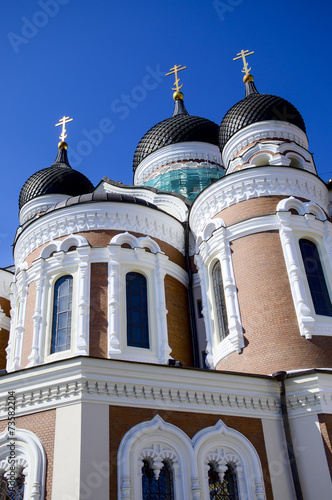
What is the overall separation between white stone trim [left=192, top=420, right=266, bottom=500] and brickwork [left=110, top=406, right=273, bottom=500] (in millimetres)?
96

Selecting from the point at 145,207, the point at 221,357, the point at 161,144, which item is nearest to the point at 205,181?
the point at 161,144

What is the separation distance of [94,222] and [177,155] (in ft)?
22.6

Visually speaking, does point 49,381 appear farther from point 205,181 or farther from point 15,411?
point 205,181

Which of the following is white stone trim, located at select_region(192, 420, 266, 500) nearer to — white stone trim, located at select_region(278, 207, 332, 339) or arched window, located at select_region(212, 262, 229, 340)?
white stone trim, located at select_region(278, 207, 332, 339)

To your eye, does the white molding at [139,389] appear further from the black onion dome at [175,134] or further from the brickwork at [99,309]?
the black onion dome at [175,134]

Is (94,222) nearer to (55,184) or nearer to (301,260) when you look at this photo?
(301,260)

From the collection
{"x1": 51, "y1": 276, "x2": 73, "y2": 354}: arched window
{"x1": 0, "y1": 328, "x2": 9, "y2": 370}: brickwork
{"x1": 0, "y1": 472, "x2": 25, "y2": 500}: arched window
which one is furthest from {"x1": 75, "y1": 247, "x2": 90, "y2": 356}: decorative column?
{"x1": 0, "y1": 328, "x2": 9, "y2": 370}: brickwork

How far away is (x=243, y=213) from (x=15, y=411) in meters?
6.44

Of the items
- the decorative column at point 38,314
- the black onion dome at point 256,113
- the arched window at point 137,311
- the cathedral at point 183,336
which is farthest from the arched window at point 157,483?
the black onion dome at point 256,113

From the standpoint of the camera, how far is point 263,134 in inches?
620

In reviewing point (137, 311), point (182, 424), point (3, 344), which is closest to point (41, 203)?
point (3, 344)

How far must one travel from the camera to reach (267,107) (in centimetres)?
1623

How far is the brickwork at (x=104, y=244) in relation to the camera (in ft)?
43.3

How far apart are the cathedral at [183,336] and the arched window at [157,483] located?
2cm
